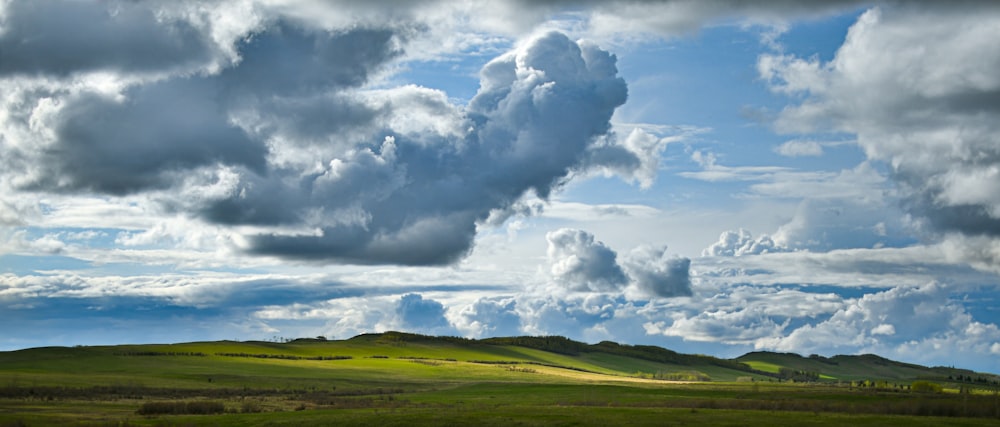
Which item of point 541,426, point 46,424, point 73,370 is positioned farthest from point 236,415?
point 73,370

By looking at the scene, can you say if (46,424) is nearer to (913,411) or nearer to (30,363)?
(913,411)

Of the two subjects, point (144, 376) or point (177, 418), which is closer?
point (177, 418)

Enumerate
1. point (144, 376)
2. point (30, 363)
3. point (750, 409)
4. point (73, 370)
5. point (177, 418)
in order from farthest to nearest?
point (30, 363), point (73, 370), point (144, 376), point (750, 409), point (177, 418)

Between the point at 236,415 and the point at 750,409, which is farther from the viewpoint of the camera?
the point at 750,409

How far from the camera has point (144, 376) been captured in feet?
490

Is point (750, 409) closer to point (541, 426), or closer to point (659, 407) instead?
point (659, 407)

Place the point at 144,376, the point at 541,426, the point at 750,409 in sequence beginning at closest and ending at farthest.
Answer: the point at 541,426, the point at 750,409, the point at 144,376

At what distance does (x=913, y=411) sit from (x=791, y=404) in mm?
10776

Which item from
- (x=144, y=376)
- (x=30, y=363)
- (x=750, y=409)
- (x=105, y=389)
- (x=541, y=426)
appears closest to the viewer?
(x=541, y=426)

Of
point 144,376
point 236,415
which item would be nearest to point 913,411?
point 236,415

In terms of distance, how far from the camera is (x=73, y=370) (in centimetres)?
16112

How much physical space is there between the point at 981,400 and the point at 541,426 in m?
45.9

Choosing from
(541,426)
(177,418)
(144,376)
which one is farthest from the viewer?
(144,376)

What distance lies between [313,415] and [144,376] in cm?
8164
